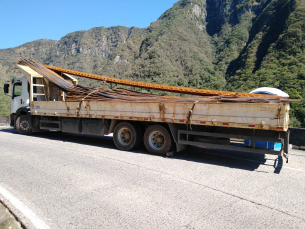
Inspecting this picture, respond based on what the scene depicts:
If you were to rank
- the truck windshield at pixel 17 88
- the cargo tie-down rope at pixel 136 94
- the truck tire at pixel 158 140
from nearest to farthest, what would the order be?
the cargo tie-down rope at pixel 136 94 → the truck tire at pixel 158 140 → the truck windshield at pixel 17 88

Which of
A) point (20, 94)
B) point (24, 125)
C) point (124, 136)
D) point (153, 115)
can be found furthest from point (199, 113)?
point (20, 94)

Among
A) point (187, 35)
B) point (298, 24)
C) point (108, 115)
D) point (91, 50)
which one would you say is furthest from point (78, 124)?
point (91, 50)

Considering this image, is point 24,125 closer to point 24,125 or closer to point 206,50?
point 24,125

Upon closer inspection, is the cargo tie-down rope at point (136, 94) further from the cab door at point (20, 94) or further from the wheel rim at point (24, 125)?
the wheel rim at point (24, 125)

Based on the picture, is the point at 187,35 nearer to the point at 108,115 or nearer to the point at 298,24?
the point at 298,24

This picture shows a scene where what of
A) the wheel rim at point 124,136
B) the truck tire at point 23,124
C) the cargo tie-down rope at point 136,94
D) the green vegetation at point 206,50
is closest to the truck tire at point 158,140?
the wheel rim at point 124,136

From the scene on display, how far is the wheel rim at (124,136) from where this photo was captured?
27.9 ft

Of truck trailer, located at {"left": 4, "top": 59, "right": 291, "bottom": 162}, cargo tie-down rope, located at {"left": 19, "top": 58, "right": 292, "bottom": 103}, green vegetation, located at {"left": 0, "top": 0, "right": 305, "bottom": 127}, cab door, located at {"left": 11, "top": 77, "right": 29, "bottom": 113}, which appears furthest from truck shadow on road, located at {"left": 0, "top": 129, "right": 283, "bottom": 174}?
green vegetation, located at {"left": 0, "top": 0, "right": 305, "bottom": 127}

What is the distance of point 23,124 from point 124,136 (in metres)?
6.22

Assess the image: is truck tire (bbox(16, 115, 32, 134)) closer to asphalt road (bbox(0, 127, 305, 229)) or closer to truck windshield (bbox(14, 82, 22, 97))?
truck windshield (bbox(14, 82, 22, 97))

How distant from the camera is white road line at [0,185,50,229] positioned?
3406mm

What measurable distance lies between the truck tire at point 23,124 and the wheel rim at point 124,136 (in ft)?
18.1

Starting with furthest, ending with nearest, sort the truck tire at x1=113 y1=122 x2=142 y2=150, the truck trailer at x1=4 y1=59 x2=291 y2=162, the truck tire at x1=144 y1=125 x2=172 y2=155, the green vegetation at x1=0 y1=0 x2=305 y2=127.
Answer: the green vegetation at x1=0 y1=0 x2=305 y2=127, the truck tire at x1=113 y1=122 x2=142 y2=150, the truck tire at x1=144 y1=125 x2=172 y2=155, the truck trailer at x1=4 y1=59 x2=291 y2=162

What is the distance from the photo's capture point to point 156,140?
26.0 ft
